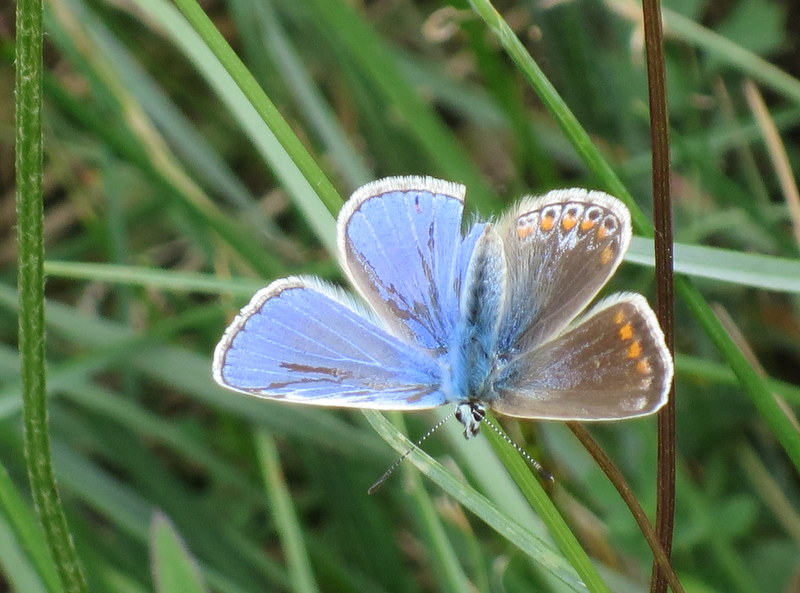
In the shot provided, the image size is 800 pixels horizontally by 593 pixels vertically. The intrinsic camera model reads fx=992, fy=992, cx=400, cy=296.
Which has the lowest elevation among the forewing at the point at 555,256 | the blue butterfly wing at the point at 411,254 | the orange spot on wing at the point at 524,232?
the forewing at the point at 555,256

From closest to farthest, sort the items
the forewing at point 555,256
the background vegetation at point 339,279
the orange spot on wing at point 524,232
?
the forewing at point 555,256
the orange spot on wing at point 524,232
the background vegetation at point 339,279

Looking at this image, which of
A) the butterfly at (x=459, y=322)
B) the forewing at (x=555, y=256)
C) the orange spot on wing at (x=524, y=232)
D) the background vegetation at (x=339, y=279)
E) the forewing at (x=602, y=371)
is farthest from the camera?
the background vegetation at (x=339, y=279)

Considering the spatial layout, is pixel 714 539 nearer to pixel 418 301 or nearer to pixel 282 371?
pixel 418 301

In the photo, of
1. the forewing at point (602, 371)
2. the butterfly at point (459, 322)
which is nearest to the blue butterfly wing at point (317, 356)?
the butterfly at point (459, 322)

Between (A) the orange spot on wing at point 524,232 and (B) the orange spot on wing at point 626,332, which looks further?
(A) the orange spot on wing at point 524,232

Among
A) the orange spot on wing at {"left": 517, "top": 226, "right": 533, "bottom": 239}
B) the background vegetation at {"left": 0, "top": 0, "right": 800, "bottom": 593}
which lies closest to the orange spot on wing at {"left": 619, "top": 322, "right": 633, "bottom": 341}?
the orange spot on wing at {"left": 517, "top": 226, "right": 533, "bottom": 239}

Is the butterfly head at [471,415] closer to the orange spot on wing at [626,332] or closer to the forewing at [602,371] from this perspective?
the forewing at [602,371]

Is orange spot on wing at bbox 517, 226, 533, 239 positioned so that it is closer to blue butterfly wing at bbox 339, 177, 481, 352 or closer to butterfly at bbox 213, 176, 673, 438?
butterfly at bbox 213, 176, 673, 438
